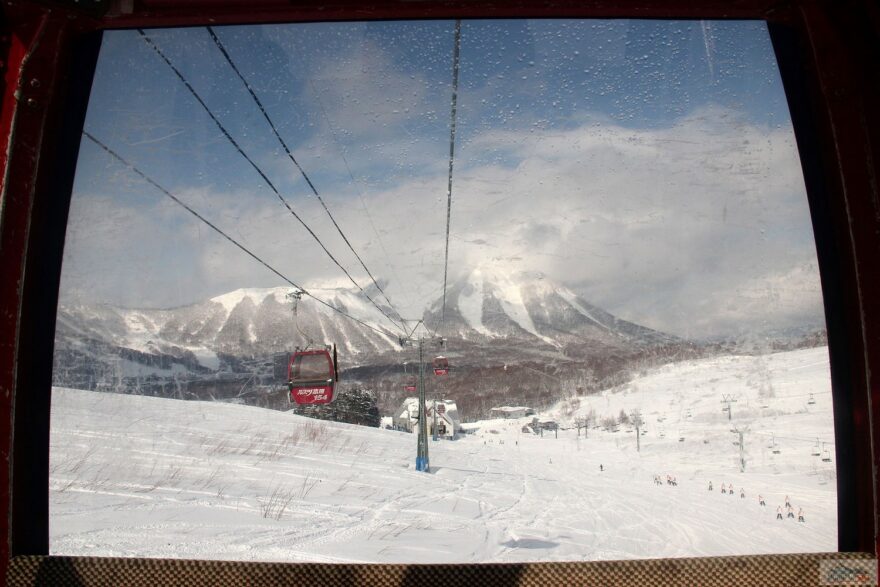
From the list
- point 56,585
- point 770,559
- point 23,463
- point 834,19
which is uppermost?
point 834,19

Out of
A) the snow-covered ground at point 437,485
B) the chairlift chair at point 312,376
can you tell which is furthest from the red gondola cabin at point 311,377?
the snow-covered ground at point 437,485

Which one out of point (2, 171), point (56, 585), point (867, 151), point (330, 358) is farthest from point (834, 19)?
point (330, 358)

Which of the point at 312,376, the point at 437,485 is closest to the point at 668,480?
the point at 437,485

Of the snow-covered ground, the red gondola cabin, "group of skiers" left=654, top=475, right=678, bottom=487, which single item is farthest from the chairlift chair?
"group of skiers" left=654, top=475, right=678, bottom=487

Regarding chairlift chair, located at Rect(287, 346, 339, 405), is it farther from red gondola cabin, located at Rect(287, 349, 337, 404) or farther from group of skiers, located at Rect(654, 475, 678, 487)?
group of skiers, located at Rect(654, 475, 678, 487)

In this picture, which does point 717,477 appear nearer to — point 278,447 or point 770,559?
point 278,447

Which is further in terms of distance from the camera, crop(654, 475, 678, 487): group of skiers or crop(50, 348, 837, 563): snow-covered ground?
crop(654, 475, 678, 487): group of skiers

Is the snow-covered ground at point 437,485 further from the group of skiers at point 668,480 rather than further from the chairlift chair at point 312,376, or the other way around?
the chairlift chair at point 312,376

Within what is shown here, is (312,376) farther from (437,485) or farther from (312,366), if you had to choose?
(437,485)

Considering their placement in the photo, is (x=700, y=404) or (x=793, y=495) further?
(x=700, y=404)
